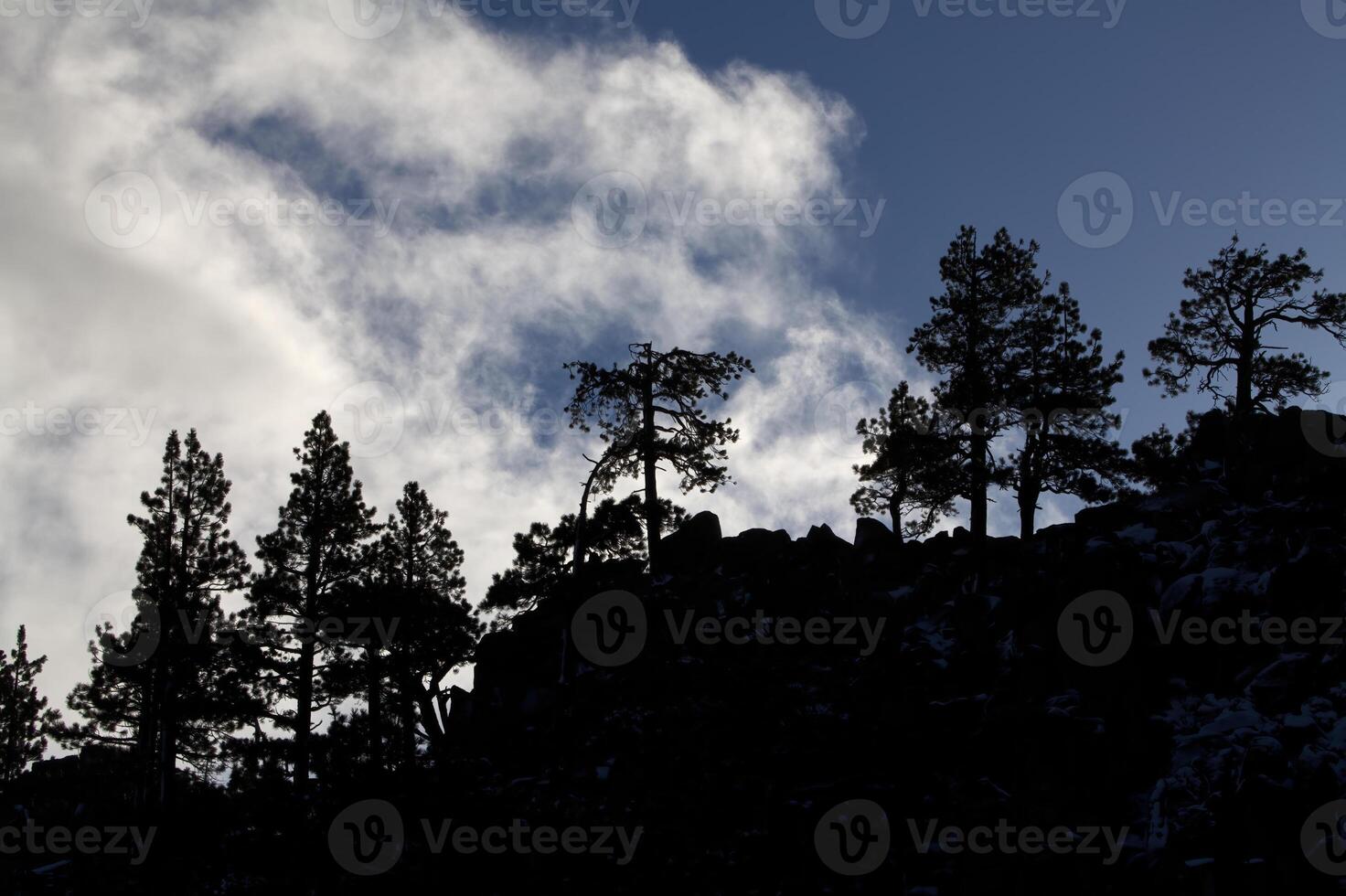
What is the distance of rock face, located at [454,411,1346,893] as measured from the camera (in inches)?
543

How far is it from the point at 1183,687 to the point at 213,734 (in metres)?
30.0

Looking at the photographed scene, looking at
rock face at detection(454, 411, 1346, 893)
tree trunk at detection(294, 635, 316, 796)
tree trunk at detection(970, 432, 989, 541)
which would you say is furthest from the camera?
tree trunk at detection(970, 432, 989, 541)

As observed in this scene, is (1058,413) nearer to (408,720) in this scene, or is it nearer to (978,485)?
(978,485)

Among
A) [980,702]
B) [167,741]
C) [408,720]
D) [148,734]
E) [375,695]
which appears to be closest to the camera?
[980,702]

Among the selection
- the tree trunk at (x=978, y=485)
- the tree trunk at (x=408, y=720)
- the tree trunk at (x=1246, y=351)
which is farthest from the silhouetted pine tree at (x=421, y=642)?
the tree trunk at (x=1246, y=351)

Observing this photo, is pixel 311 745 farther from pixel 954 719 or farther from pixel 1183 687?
pixel 1183 687

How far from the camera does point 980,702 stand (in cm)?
1808

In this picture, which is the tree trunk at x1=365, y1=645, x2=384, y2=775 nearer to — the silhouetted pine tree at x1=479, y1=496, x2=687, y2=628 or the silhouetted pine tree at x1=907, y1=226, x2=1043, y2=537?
the silhouetted pine tree at x1=479, y1=496, x2=687, y2=628

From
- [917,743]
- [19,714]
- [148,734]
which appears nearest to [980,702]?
[917,743]

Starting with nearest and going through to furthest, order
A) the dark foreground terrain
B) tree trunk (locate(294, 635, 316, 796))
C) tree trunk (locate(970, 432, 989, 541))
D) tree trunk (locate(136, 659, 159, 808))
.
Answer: the dark foreground terrain, tree trunk (locate(294, 635, 316, 796)), tree trunk (locate(970, 432, 989, 541)), tree trunk (locate(136, 659, 159, 808))

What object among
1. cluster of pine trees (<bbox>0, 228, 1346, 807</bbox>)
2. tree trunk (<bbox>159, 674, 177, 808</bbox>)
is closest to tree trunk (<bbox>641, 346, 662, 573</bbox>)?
cluster of pine trees (<bbox>0, 228, 1346, 807</bbox>)

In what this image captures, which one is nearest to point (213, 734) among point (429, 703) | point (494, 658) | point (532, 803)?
point (429, 703)

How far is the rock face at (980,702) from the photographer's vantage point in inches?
543

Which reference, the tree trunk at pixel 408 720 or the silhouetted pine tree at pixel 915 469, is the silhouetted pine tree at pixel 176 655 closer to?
the tree trunk at pixel 408 720
